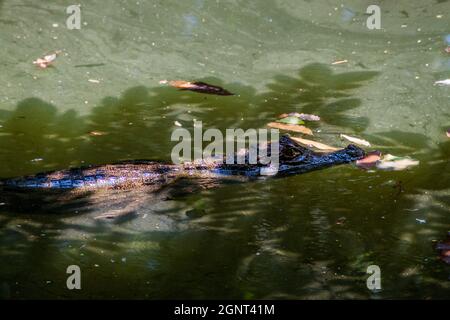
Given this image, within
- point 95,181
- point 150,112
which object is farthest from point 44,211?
point 150,112

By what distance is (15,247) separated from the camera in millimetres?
2846

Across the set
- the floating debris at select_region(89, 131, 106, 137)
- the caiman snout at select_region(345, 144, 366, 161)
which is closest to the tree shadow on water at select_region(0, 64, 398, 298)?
the floating debris at select_region(89, 131, 106, 137)

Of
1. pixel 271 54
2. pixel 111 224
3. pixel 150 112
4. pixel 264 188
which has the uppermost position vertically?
pixel 271 54

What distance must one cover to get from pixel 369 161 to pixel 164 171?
4.01 ft

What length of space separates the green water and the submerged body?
0.12 m

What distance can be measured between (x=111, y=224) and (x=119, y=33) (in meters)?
3.16

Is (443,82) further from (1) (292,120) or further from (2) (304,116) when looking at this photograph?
(1) (292,120)

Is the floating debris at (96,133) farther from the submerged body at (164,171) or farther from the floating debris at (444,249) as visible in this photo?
the floating debris at (444,249)

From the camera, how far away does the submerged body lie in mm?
3338

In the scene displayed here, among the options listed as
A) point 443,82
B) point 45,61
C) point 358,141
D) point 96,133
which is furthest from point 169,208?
point 443,82

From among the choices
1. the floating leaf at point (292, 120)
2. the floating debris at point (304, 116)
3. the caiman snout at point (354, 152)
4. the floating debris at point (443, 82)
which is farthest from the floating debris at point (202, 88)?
the floating debris at point (443, 82)

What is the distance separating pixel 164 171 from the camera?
3508 mm
